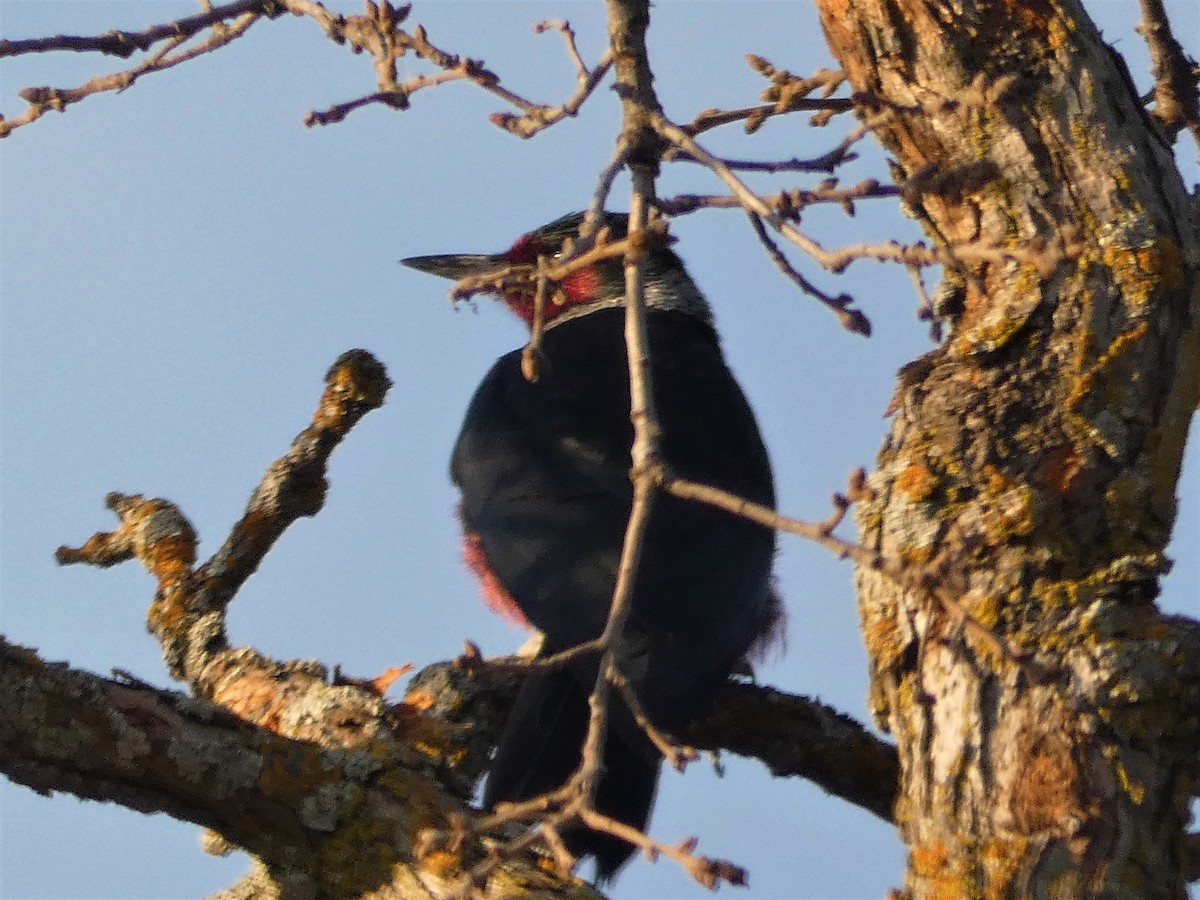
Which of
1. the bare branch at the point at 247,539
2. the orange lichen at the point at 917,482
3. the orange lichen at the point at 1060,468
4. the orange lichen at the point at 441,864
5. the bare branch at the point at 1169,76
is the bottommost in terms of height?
the orange lichen at the point at 441,864

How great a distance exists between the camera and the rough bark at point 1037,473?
2451 mm

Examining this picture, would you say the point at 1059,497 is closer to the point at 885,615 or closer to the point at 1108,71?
the point at 885,615

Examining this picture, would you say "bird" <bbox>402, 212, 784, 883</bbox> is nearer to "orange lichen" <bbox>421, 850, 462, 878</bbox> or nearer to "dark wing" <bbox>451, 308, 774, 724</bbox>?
"dark wing" <bbox>451, 308, 774, 724</bbox>

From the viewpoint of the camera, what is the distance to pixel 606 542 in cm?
404

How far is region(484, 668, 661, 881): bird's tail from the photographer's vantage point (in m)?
3.60

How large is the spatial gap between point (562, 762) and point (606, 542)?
0.64 metres

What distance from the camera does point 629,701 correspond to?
2104mm

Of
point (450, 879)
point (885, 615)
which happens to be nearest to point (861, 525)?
point (885, 615)

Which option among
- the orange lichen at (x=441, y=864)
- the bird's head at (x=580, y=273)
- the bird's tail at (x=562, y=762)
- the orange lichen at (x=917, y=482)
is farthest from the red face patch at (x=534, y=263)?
the orange lichen at (x=441, y=864)

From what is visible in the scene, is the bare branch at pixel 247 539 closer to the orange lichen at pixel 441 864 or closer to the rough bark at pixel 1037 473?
the orange lichen at pixel 441 864

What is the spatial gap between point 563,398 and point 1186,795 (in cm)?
241

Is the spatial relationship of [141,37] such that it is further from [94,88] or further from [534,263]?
[534,263]

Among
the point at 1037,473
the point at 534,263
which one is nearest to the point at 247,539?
the point at 1037,473

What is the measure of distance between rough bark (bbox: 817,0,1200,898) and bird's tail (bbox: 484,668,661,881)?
40.6 inches
